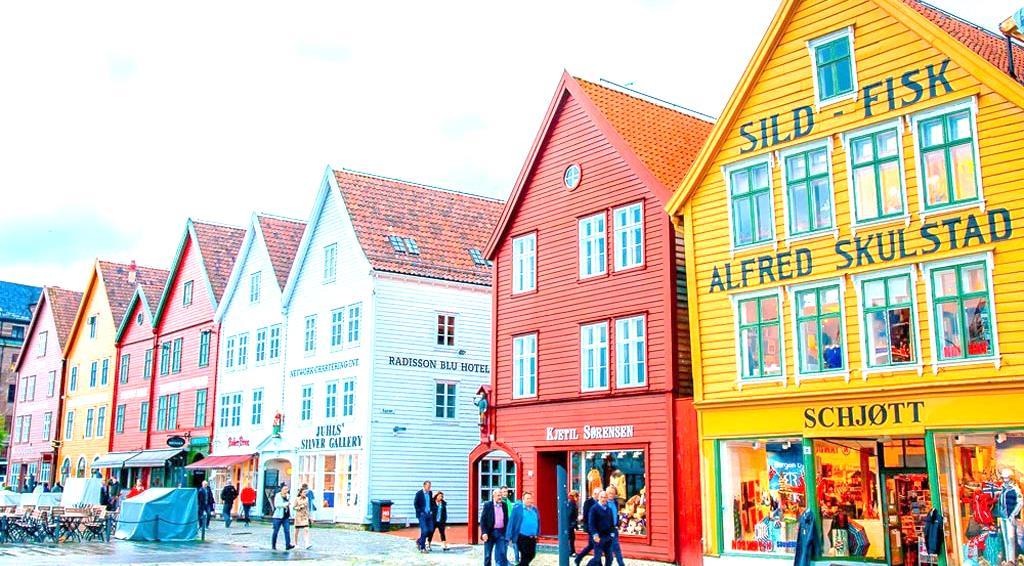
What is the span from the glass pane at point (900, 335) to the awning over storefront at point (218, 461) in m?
28.4

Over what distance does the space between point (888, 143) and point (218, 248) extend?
120 feet

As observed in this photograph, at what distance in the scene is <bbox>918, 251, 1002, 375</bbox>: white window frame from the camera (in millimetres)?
18234

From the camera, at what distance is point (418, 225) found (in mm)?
39219

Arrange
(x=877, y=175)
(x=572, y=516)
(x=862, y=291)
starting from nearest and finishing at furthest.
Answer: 1. (x=862, y=291)
2. (x=877, y=175)
3. (x=572, y=516)

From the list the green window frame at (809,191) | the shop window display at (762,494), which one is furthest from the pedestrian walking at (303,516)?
the green window frame at (809,191)

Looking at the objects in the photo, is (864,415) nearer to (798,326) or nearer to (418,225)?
(798,326)

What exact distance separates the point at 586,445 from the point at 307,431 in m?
15.7

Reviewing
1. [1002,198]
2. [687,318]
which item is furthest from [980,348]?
[687,318]

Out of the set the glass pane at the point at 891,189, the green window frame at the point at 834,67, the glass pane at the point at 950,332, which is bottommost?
the glass pane at the point at 950,332

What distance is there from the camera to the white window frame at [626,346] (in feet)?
81.4

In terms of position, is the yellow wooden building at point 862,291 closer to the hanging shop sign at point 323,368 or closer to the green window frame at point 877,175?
the green window frame at point 877,175

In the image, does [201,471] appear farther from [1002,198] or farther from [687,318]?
[1002,198]

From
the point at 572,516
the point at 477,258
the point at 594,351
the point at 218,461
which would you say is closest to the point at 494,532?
the point at 572,516

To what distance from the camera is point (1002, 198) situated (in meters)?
18.6
